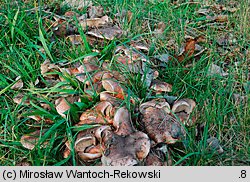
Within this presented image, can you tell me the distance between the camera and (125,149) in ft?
8.76

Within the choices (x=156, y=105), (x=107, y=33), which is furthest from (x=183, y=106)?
(x=107, y=33)

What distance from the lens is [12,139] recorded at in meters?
3.08

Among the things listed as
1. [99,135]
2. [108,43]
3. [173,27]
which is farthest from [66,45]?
[99,135]

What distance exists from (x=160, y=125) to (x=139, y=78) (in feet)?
1.99

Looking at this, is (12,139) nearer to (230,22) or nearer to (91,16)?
(91,16)

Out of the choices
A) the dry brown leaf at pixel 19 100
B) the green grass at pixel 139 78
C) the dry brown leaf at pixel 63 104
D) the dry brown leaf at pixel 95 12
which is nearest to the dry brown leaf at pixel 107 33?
the green grass at pixel 139 78

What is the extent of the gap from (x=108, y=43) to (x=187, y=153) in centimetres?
152

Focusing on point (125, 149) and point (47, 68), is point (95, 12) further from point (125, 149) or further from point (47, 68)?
point (125, 149)

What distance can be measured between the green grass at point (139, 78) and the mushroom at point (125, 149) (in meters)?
0.30

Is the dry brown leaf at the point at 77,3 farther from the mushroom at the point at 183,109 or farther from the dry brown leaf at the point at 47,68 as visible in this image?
the mushroom at the point at 183,109

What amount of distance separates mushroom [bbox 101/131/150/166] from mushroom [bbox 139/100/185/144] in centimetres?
16

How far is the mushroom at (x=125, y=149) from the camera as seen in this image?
260 centimetres

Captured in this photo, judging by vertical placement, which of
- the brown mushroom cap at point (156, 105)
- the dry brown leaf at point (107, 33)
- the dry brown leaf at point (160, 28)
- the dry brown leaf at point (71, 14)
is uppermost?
the dry brown leaf at point (71, 14)

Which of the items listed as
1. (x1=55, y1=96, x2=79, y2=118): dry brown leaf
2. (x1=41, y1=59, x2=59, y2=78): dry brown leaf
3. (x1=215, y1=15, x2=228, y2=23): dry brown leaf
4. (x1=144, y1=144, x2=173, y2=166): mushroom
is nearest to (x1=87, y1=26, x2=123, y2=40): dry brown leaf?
(x1=41, y1=59, x2=59, y2=78): dry brown leaf
